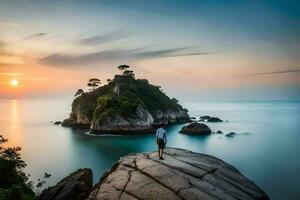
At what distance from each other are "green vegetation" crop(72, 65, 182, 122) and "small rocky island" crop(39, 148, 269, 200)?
66743 millimetres

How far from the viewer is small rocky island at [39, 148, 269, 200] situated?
14.2 metres

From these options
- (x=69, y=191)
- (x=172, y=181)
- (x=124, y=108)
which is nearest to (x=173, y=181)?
(x=172, y=181)

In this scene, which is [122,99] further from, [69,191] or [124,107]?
[69,191]

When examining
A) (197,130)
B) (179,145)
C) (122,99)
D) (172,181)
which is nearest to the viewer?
(172,181)

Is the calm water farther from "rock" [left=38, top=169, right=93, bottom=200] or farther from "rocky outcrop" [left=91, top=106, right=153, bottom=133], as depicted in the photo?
"rock" [left=38, top=169, right=93, bottom=200]

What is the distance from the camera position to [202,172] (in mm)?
16812

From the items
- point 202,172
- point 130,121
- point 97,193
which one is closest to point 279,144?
point 130,121

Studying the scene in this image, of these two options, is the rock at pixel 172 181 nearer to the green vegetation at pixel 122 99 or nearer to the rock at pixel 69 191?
the rock at pixel 69 191

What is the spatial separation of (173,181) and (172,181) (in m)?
0.05

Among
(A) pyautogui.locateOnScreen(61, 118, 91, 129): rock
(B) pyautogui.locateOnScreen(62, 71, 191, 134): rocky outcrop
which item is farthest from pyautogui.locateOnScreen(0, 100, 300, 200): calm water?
(A) pyautogui.locateOnScreen(61, 118, 91, 129): rock

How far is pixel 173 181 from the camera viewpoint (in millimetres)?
15016

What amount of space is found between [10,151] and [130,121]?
192 ft

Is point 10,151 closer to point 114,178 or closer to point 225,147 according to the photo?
point 114,178

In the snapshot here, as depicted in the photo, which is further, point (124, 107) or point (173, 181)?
point (124, 107)
